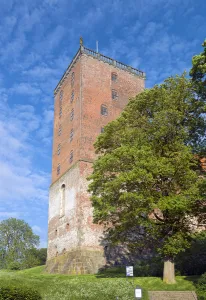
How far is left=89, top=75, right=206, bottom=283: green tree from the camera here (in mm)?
19125

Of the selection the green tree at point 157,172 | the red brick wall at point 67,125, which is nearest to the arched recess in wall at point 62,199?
the red brick wall at point 67,125

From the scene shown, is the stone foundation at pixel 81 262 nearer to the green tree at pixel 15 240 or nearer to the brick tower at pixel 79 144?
the brick tower at pixel 79 144

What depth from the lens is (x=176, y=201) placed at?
18391 millimetres

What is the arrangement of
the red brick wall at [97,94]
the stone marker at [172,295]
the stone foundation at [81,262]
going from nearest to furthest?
the stone marker at [172,295] < the stone foundation at [81,262] < the red brick wall at [97,94]

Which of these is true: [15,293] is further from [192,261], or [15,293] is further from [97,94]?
[97,94]

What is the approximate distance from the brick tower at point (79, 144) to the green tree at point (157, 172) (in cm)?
912

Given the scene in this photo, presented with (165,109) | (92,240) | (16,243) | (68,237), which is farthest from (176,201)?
(16,243)

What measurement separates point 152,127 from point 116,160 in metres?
3.43

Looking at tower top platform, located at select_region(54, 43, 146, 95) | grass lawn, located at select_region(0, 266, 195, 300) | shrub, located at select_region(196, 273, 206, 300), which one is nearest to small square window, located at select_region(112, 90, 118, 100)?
tower top platform, located at select_region(54, 43, 146, 95)

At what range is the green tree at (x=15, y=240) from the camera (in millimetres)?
58938

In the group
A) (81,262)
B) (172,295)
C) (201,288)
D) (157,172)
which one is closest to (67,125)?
(81,262)

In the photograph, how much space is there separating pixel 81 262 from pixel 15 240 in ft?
115

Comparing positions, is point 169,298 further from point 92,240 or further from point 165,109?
point 92,240

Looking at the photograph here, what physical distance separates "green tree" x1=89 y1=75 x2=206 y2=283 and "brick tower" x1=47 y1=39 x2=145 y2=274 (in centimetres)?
912
